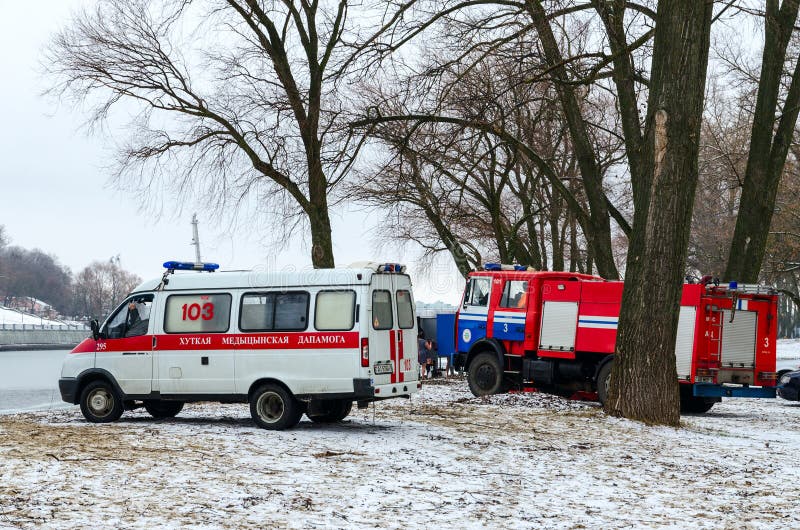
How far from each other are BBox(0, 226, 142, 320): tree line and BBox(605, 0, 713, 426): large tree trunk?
5914 inches

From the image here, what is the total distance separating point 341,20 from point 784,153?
1172cm

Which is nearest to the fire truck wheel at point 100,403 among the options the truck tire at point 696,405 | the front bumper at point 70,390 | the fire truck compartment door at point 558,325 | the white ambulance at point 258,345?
the white ambulance at point 258,345

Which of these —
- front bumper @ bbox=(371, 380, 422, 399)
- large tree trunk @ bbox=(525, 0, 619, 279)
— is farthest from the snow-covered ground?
large tree trunk @ bbox=(525, 0, 619, 279)

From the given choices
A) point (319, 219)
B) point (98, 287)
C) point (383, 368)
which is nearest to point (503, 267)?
point (319, 219)

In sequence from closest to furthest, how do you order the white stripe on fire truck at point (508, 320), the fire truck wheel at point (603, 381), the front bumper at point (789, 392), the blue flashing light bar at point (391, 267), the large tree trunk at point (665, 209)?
1. the blue flashing light bar at point (391, 267)
2. the large tree trunk at point (665, 209)
3. the fire truck wheel at point (603, 381)
4. the white stripe on fire truck at point (508, 320)
5. the front bumper at point (789, 392)

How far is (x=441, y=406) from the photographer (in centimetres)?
1794

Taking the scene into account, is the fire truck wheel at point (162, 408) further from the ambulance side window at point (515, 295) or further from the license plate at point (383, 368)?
the ambulance side window at point (515, 295)

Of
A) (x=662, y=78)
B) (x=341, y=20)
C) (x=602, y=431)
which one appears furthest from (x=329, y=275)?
(x=341, y=20)

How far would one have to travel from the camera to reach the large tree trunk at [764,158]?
66.9 feet

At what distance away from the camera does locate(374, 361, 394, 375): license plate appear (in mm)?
14102

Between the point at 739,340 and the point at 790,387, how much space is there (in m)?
3.80

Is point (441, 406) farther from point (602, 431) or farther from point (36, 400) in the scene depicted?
point (36, 400)

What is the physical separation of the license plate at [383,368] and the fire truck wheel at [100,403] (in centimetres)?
451

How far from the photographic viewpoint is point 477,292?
74.0 feet
